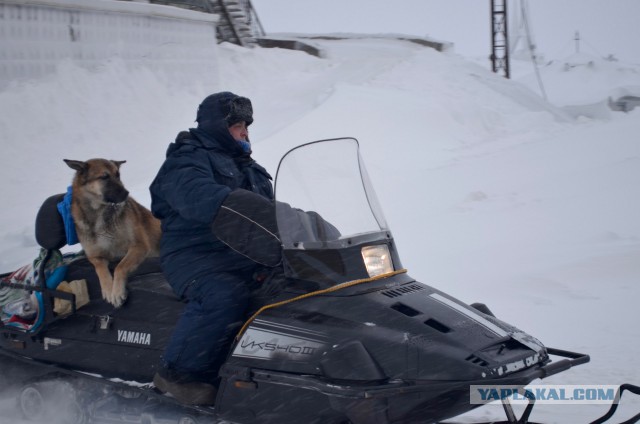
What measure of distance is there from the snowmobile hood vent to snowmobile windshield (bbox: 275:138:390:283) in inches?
7.8

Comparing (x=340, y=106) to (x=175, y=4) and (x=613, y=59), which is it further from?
(x=613, y=59)

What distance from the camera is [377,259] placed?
133 inches

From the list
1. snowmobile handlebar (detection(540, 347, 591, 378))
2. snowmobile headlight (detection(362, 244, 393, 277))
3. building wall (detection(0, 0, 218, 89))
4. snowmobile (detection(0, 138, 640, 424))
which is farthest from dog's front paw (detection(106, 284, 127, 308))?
Result: building wall (detection(0, 0, 218, 89))

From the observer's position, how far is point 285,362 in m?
3.14

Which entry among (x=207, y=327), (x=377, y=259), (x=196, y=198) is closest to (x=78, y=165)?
(x=196, y=198)

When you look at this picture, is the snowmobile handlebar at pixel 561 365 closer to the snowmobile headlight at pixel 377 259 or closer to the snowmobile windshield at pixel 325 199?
the snowmobile headlight at pixel 377 259

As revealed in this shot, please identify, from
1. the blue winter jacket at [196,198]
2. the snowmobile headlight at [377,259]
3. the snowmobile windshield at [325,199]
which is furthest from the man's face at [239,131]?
the snowmobile headlight at [377,259]

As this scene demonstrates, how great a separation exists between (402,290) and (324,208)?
53cm

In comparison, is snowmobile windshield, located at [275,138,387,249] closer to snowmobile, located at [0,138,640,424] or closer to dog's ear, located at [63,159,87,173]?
snowmobile, located at [0,138,640,424]

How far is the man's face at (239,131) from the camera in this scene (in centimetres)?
366

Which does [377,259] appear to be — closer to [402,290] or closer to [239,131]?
[402,290]

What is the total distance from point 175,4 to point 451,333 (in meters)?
17.9

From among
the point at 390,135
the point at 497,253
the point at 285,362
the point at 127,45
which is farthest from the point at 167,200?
the point at 127,45

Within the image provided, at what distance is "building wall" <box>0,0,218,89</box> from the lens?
13.8 metres
